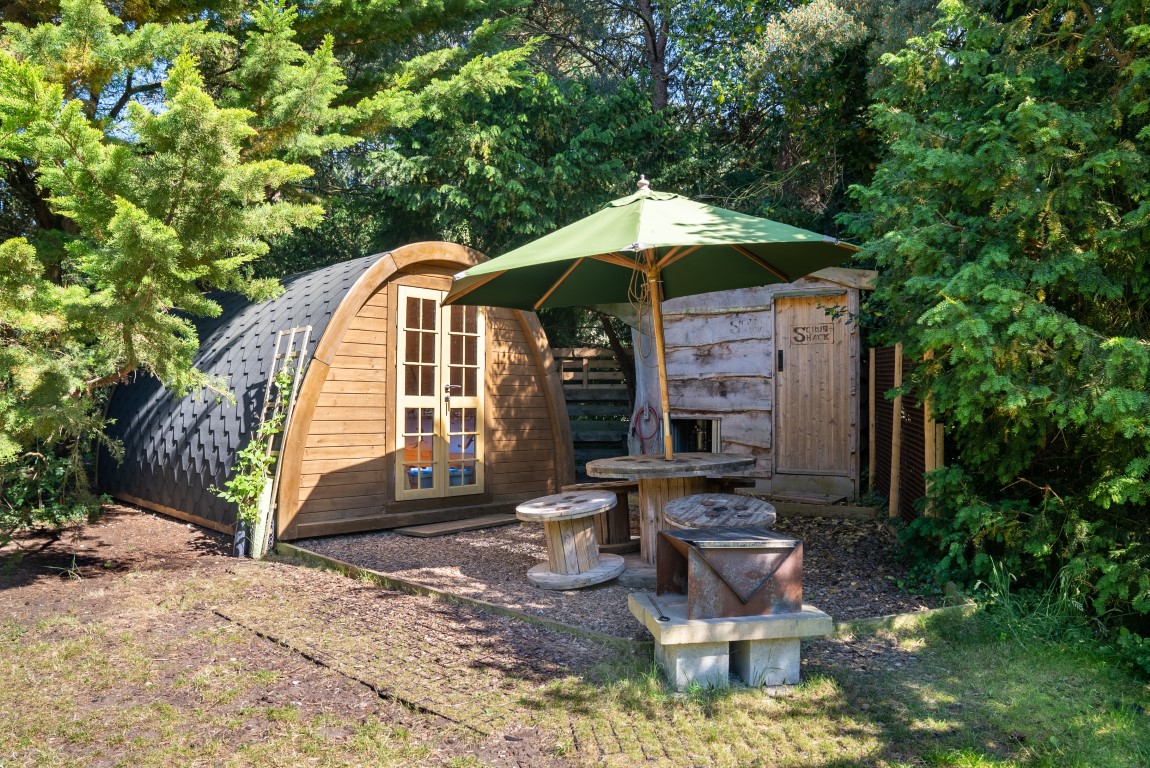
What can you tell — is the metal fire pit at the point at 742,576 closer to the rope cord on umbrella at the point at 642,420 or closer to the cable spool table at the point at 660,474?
the cable spool table at the point at 660,474

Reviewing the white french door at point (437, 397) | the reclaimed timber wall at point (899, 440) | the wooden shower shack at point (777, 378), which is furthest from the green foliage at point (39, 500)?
the reclaimed timber wall at point (899, 440)

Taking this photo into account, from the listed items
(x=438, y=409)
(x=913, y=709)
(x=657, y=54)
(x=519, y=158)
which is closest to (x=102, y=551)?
(x=438, y=409)

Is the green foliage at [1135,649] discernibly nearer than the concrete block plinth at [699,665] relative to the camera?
No

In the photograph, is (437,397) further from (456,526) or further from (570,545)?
(570,545)

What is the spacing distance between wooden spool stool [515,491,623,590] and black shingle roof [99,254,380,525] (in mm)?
2761

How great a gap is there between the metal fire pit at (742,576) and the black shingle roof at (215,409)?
4.31 m

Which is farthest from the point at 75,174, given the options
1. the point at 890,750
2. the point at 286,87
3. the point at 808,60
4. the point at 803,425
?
the point at 808,60

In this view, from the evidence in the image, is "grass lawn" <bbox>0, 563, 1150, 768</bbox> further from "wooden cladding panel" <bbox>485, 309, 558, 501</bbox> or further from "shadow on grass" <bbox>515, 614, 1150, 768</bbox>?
"wooden cladding panel" <bbox>485, 309, 558, 501</bbox>

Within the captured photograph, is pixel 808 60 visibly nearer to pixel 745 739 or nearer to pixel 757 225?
pixel 757 225

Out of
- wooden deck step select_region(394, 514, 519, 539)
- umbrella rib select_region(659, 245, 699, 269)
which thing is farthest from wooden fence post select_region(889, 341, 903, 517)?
wooden deck step select_region(394, 514, 519, 539)

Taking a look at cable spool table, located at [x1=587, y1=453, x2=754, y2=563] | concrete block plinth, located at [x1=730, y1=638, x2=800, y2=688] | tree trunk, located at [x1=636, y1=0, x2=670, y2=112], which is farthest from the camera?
tree trunk, located at [x1=636, y1=0, x2=670, y2=112]

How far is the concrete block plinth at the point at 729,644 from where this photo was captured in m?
3.36

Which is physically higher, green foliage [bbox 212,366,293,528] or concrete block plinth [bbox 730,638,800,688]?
green foliage [bbox 212,366,293,528]

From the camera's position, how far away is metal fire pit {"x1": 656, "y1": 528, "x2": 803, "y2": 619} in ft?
11.3
